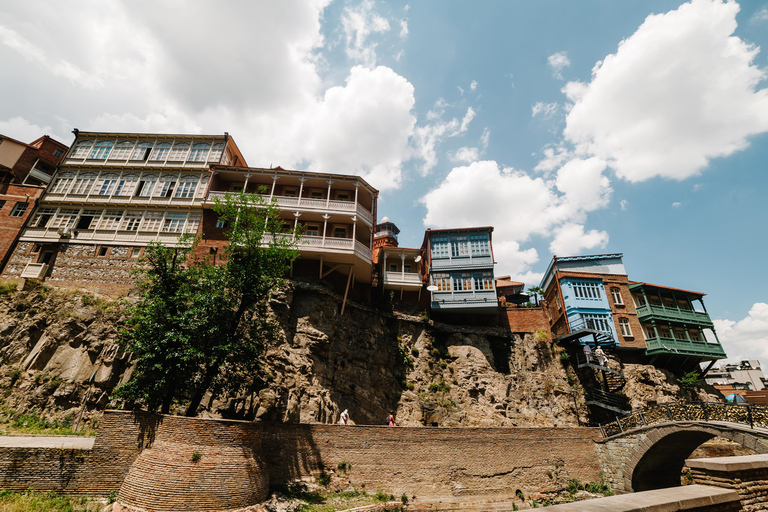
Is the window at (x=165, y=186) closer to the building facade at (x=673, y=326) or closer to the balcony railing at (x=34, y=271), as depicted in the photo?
the balcony railing at (x=34, y=271)

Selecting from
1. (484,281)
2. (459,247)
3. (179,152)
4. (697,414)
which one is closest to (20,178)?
(179,152)

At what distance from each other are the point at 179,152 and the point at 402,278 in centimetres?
2167

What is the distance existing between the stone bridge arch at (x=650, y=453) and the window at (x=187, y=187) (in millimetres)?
34353

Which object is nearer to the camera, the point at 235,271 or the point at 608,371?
the point at 235,271

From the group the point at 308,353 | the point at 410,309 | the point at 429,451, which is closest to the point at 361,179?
the point at 410,309

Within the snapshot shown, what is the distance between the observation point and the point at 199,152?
2941 centimetres

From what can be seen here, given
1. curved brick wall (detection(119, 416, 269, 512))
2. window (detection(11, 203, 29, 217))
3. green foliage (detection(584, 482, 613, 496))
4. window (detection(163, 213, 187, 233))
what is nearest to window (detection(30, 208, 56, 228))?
window (detection(11, 203, 29, 217))

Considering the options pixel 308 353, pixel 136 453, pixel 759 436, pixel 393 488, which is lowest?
pixel 393 488

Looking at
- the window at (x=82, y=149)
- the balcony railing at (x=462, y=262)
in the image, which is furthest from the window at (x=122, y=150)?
the balcony railing at (x=462, y=262)

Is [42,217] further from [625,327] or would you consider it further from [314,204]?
[625,327]

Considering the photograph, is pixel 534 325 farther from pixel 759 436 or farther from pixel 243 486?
pixel 243 486

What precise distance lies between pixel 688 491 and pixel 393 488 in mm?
15198

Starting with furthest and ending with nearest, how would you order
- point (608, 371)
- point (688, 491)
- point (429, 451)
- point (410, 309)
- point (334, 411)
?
point (410, 309) < point (608, 371) < point (334, 411) < point (429, 451) < point (688, 491)

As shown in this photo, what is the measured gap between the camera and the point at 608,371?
28.0m
